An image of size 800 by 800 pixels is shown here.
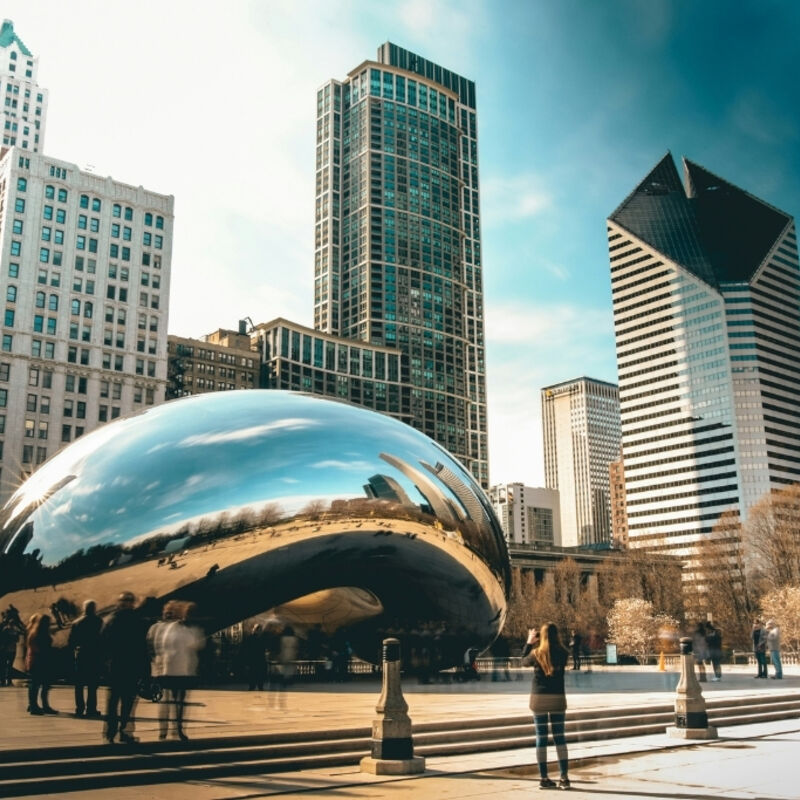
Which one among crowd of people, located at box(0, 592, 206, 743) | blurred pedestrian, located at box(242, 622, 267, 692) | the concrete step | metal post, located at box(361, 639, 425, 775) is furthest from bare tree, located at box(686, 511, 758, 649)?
crowd of people, located at box(0, 592, 206, 743)

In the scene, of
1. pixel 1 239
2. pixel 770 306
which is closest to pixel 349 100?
pixel 770 306

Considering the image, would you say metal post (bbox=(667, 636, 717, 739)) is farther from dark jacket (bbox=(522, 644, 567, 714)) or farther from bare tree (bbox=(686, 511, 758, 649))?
bare tree (bbox=(686, 511, 758, 649))

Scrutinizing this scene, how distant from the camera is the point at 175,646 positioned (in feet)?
19.3

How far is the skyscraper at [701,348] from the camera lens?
16900 cm

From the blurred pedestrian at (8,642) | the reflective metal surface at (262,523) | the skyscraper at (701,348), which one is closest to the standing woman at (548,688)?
the reflective metal surface at (262,523)

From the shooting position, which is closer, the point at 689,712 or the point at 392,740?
the point at 392,740

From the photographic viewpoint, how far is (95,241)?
98.3 m

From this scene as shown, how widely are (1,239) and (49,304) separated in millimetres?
8426

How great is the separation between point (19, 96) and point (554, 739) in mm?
167227

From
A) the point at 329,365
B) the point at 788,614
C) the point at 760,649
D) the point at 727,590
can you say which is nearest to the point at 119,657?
the point at 760,649

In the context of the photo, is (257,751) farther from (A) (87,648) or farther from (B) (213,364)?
(B) (213,364)

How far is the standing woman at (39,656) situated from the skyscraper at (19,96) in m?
159

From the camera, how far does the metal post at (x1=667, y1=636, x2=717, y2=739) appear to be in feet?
39.5

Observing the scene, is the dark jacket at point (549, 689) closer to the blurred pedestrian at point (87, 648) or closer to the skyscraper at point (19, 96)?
the blurred pedestrian at point (87, 648)
